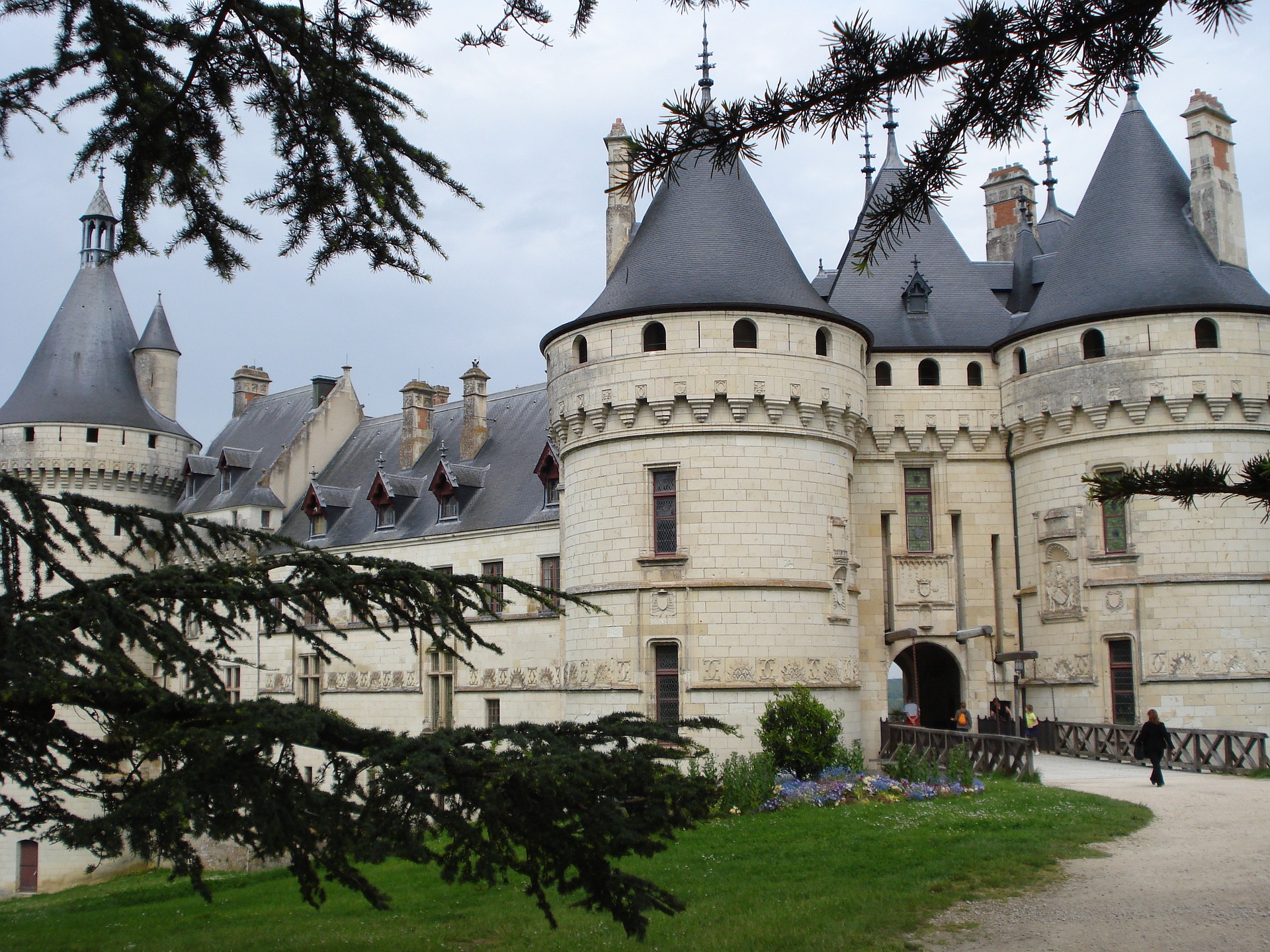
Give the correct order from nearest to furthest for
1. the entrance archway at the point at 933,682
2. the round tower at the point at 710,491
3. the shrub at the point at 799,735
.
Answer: the shrub at the point at 799,735, the round tower at the point at 710,491, the entrance archway at the point at 933,682

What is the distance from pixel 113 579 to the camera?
6766 millimetres

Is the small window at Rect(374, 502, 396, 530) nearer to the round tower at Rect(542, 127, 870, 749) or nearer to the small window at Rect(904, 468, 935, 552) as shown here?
the round tower at Rect(542, 127, 870, 749)

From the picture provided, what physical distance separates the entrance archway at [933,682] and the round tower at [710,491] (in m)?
2.75

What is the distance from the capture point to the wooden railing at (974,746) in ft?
59.2

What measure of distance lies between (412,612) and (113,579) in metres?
1.70

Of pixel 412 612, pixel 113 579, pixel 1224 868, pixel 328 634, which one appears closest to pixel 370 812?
pixel 412 612

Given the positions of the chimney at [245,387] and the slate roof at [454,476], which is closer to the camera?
the slate roof at [454,476]

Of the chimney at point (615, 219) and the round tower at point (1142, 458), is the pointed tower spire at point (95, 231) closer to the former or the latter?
the chimney at point (615, 219)

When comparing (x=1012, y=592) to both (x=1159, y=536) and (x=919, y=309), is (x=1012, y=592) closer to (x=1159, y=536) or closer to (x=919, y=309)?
(x=1159, y=536)

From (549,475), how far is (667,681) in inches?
300

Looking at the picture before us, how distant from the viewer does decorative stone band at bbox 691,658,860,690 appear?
19922 mm

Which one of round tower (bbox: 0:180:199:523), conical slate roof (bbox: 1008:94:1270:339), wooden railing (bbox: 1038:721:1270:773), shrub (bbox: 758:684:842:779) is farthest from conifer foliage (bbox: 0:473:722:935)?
round tower (bbox: 0:180:199:523)

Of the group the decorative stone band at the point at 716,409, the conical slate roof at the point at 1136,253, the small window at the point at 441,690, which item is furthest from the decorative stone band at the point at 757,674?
the small window at the point at 441,690

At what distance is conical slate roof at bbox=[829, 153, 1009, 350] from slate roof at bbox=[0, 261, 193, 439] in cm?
2242
